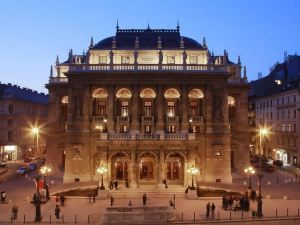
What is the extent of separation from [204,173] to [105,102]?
60.7 feet

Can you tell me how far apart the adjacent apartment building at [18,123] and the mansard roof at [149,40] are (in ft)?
106

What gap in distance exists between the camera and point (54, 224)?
3684 cm

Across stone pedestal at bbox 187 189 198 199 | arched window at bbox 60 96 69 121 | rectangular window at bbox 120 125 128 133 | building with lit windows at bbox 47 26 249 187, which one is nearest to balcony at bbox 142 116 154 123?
building with lit windows at bbox 47 26 249 187

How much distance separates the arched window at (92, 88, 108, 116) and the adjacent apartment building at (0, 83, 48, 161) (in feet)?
101

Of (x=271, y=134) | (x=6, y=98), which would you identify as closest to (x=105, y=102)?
(x=6, y=98)

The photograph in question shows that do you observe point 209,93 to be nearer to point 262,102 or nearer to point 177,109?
point 177,109

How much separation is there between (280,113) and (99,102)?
138 feet

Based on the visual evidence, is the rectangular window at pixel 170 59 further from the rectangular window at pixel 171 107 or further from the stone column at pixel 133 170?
the stone column at pixel 133 170

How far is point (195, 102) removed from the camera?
63156 mm

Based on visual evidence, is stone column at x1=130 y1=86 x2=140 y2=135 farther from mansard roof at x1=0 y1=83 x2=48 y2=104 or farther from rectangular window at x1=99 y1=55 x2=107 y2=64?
mansard roof at x1=0 y1=83 x2=48 y2=104

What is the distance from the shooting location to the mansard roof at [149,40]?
67281mm

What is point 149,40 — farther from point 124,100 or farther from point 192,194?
point 192,194

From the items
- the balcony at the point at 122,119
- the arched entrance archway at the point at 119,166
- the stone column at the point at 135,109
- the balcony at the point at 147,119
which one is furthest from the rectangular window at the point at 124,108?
the arched entrance archway at the point at 119,166

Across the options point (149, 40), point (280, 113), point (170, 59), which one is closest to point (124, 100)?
point (170, 59)
